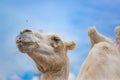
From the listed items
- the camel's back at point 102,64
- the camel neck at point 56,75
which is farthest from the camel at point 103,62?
the camel neck at point 56,75

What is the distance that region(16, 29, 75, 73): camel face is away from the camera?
14.5 feet

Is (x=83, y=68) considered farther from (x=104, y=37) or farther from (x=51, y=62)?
(x=51, y=62)

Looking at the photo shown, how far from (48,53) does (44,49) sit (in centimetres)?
9

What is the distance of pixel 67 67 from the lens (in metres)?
5.11

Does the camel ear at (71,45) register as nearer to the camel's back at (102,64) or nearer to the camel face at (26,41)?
the camel face at (26,41)

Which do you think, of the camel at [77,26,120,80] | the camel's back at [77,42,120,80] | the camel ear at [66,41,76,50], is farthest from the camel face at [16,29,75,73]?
the camel's back at [77,42,120,80]

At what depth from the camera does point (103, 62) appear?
329 cm

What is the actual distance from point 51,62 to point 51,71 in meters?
0.16

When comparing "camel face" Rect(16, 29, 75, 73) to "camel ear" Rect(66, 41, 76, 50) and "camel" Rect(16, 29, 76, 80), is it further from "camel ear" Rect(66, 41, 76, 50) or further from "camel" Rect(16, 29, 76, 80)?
"camel ear" Rect(66, 41, 76, 50)

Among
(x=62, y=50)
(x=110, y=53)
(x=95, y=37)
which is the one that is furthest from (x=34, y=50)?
(x=110, y=53)

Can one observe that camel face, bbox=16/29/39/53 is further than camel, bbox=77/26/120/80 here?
Yes

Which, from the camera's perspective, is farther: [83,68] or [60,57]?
[60,57]

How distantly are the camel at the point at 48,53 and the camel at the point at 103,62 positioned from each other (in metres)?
1.19

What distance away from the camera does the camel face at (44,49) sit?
4.43 meters
